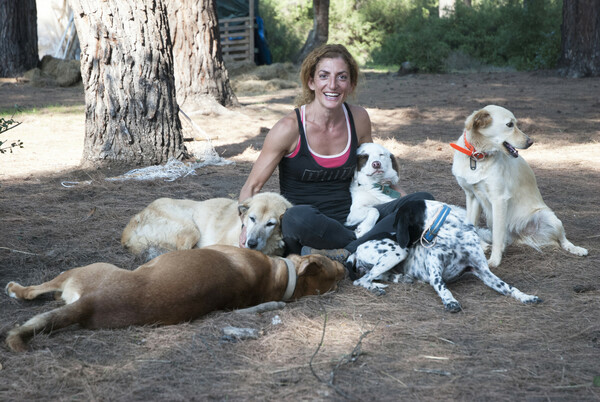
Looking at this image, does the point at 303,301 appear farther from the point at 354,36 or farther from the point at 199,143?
the point at 354,36

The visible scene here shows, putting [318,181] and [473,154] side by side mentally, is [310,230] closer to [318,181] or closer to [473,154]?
[318,181]

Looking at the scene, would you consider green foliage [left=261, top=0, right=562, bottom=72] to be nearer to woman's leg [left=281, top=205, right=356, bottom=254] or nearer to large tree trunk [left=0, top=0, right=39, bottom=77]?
large tree trunk [left=0, top=0, right=39, bottom=77]

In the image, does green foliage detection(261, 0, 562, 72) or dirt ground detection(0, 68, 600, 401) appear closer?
dirt ground detection(0, 68, 600, 401)

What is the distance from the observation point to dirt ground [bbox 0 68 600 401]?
8.49 ft

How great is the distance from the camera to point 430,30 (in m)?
23.9

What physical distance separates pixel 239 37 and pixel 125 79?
17.2m

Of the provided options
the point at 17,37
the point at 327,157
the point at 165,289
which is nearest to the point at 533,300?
the point at 327,157

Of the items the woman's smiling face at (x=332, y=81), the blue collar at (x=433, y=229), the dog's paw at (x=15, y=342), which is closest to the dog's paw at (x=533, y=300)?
the blue collar at (x=433, y=229)

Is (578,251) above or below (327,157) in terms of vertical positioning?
below

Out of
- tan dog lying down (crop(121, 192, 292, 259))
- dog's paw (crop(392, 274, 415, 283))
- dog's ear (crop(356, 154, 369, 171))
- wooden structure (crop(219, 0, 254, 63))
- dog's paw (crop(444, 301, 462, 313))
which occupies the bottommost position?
dog's paw (crop(392, 274, 415, 283))

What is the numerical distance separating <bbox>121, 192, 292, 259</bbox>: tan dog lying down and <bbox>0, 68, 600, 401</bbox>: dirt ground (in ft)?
0.71

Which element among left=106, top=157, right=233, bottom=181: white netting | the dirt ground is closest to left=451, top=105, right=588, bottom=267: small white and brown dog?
the dirt ground

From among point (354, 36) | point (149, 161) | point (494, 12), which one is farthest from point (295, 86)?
point (354, 36)

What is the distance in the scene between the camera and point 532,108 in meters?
12.2
